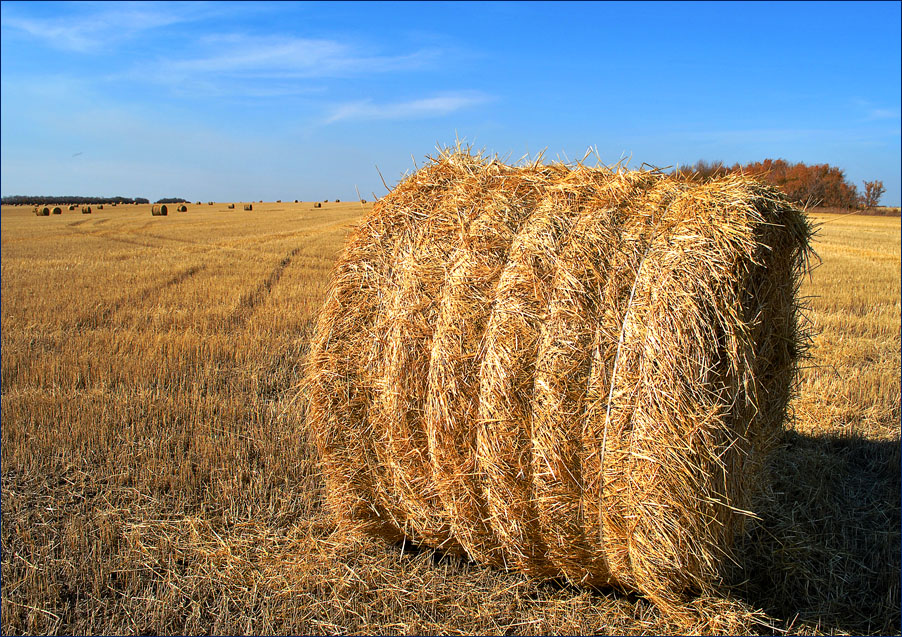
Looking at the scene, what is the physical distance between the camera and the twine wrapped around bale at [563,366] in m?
3.08

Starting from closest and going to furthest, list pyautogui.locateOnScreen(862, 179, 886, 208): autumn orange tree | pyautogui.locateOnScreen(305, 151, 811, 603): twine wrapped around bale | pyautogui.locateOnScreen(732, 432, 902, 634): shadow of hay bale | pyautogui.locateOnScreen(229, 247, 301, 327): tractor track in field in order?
pyautogui.locateOnScreen(305, 151, 811, 603): twine wrapped around bale
pyautogui.locateOnScreen(732, 432, 902, 634): shadow of hay bale
pyautogui.locateOnScreen(229, 247, 301, 327): tractor track in field
pyautogui.locateOnScreen(862, 179, 886, 208): autumn orange tree

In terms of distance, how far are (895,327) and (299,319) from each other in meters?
8.65

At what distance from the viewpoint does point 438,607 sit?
349 centimetres

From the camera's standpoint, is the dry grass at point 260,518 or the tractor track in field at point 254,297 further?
the tractor track in field at point 254,297

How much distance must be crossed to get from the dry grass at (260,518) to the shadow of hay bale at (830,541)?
0.05 feet

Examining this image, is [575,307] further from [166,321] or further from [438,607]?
[166,321]

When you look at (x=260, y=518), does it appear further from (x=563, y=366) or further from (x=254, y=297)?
(x=254, y=297)

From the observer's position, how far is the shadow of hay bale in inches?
140

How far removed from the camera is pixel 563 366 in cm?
321

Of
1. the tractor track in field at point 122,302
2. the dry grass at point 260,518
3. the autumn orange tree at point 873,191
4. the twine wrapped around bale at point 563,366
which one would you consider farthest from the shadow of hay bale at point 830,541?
the autumn orange tree at point 873,191

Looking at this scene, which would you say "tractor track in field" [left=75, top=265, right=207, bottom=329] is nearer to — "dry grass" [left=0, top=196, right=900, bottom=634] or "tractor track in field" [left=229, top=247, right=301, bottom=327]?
"dry grass" [left=0, top=196, right=900, bottom=634]

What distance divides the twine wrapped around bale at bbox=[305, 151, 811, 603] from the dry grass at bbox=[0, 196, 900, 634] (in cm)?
31

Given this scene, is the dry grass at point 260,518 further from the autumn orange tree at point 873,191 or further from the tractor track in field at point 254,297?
the autumn orange tree at point 873,191

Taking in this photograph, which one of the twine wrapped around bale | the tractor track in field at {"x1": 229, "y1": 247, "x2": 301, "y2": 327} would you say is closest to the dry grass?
the twine wrapped around bale
